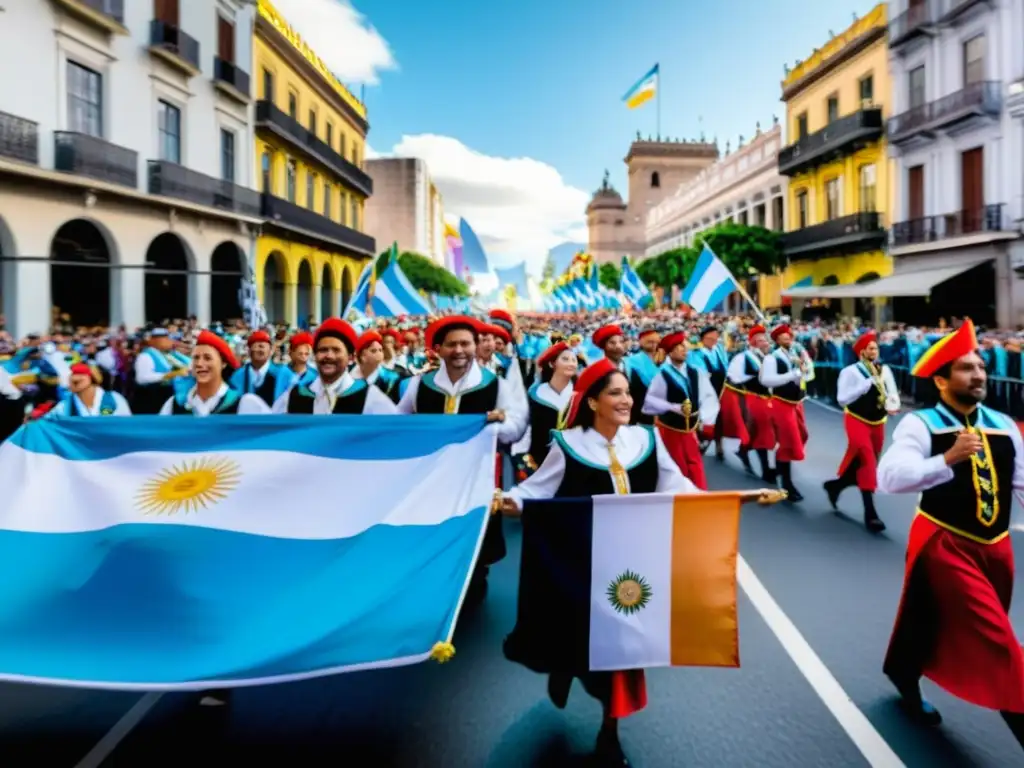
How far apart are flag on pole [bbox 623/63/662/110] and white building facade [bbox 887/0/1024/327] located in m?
30.5

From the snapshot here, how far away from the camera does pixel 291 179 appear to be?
3378cm

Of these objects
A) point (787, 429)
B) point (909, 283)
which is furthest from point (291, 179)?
point (787, 429)

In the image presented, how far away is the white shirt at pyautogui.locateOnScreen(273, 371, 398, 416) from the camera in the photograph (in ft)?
19.3

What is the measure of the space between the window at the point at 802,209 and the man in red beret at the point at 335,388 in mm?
38031

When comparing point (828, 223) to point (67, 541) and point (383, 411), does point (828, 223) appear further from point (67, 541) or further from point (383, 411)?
point (67, 541)

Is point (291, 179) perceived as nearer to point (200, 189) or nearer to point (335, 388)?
point (200, 189)

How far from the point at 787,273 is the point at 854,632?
40.1m

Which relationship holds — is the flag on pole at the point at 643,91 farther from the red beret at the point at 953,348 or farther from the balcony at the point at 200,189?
the red beret at the point at 953,348

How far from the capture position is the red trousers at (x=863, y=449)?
7.71 metres

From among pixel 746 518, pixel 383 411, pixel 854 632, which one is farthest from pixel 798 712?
pixel 746 518

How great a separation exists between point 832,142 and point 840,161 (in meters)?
1.41

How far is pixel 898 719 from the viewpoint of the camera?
385cm

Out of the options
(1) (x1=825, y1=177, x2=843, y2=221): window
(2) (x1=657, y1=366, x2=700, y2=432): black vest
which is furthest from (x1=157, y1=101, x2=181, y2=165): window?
(1) (x1=825, y1=177, x2=843, y2=221): window

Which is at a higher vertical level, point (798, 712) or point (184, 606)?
point (184, 606)
